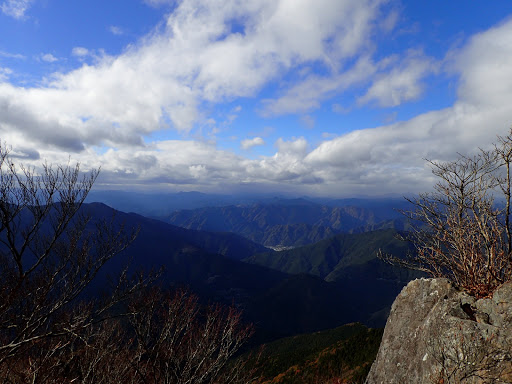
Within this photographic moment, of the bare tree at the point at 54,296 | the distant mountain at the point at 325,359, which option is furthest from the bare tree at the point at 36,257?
the distant mountain at the point at 325,359

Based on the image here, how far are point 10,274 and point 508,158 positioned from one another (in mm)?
26858

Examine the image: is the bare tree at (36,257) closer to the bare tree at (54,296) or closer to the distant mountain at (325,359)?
the bare tree at (54,296)

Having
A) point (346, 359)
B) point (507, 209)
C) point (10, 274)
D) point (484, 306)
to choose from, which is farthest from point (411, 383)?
point (346, 359)

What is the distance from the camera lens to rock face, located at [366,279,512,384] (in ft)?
29.9

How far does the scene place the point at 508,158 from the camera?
13000mm

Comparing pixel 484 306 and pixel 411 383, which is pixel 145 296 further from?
pixel 484 306

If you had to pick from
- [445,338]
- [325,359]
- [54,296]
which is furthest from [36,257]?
[325,359]

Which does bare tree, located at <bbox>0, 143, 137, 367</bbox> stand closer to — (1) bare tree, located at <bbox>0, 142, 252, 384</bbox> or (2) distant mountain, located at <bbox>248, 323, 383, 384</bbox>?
(1) bare tree, located at <bbox>0, 142, 252, 384</bbox>

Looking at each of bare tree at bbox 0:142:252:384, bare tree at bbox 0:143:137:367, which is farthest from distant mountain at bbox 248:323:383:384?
bare tree at bbox 0:143:137:367

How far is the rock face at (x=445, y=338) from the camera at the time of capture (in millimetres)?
9102

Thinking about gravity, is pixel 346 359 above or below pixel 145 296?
below

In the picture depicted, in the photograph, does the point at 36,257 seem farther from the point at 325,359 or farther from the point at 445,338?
the point at 325,359

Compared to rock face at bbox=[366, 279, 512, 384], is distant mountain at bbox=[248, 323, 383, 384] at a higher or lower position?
lower

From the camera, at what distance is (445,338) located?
10.3m
